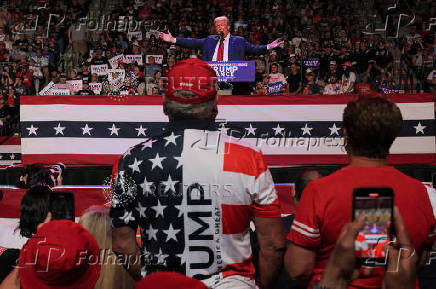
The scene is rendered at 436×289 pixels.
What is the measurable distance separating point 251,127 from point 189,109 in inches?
239

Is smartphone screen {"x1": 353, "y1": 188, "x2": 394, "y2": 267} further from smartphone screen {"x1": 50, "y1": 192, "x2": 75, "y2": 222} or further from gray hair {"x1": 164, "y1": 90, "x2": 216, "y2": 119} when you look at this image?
smartphone screen {"x1": 50, "y1": 192, "x2": 75, "y2": 222}

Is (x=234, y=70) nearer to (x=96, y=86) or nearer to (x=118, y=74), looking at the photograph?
(x=118, y=74)

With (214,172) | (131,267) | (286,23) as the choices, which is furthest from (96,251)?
(286,23)

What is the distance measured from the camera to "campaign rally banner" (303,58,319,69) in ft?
42.3

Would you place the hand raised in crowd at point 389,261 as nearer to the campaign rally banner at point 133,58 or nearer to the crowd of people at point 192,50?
the crowd of people at point 192,50

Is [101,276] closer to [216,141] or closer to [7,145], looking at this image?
[216,141]

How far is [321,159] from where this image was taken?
8414 mm

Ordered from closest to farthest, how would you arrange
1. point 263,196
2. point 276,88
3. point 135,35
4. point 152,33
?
1. point 263,196
2. point 276,88
3. point 152,33
4. point 135,35

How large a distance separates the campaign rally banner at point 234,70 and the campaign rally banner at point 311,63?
492 centimetres

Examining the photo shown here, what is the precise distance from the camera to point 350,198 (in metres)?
1.94

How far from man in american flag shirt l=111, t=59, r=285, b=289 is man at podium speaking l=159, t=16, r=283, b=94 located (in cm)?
659

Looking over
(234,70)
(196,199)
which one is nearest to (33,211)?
(196,199)

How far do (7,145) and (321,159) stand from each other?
6331mm

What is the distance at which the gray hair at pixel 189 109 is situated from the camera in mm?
2291
